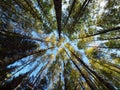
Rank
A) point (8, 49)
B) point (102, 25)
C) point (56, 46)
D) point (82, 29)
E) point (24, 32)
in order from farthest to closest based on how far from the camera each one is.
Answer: point (56, 46) < point (82, 29) < point (24, 32) < point (102, 25) < point (8, 49)

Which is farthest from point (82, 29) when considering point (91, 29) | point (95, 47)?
point (95, 47)

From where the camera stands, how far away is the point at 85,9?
1104 cm

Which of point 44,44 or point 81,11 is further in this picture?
point 44,44

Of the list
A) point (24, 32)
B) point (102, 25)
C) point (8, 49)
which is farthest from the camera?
point (24, 32)

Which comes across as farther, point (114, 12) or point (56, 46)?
point (56, 46)

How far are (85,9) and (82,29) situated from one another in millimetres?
2330

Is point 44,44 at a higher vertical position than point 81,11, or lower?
lower

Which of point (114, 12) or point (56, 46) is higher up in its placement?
point (114, 12)

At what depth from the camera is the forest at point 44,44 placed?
10.4m

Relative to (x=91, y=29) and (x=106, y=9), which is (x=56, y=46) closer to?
(x=91, y=29)

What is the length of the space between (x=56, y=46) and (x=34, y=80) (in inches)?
263

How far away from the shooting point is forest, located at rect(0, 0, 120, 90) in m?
10.4

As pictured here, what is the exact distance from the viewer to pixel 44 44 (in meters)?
15.8

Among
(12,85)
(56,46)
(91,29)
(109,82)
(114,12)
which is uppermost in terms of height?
(114,12)
